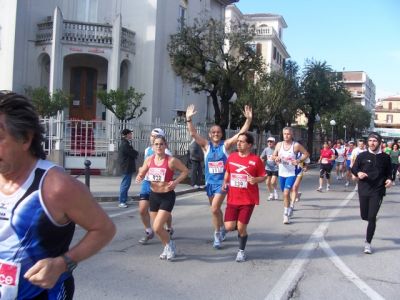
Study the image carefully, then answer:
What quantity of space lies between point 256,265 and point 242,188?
3.62 feet

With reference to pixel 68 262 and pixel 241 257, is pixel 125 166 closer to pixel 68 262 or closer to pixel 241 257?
pixel 241 257

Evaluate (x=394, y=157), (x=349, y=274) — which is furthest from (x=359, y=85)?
(x=349, y=274)

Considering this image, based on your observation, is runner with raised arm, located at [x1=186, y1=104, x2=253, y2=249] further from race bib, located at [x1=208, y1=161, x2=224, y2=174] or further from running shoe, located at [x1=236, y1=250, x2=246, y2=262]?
running shoe, located at [x1=236, y1=250, x2=246, y2=262]

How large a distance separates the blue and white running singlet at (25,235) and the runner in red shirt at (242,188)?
15.9 feet

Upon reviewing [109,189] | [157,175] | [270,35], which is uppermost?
[270,35]

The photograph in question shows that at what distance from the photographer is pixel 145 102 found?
25.1 meters

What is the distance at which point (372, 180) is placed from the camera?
309 inches

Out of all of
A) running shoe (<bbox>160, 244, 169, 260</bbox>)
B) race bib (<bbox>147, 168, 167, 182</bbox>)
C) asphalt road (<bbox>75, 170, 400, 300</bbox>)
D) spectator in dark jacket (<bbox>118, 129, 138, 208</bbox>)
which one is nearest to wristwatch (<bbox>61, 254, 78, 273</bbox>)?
asphalt road (<bbox>75, 170, 400, 300</bbox>)

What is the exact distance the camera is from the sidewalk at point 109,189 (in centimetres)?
1319

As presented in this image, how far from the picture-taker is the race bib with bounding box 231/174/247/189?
709 centimetres

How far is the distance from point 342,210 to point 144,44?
1568 cm

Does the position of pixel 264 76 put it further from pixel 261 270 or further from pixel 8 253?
pixel 8 253

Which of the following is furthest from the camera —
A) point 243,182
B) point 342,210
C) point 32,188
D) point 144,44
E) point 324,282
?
point 144,44

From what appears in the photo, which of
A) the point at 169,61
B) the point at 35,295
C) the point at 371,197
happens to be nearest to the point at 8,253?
the point at 35,295
